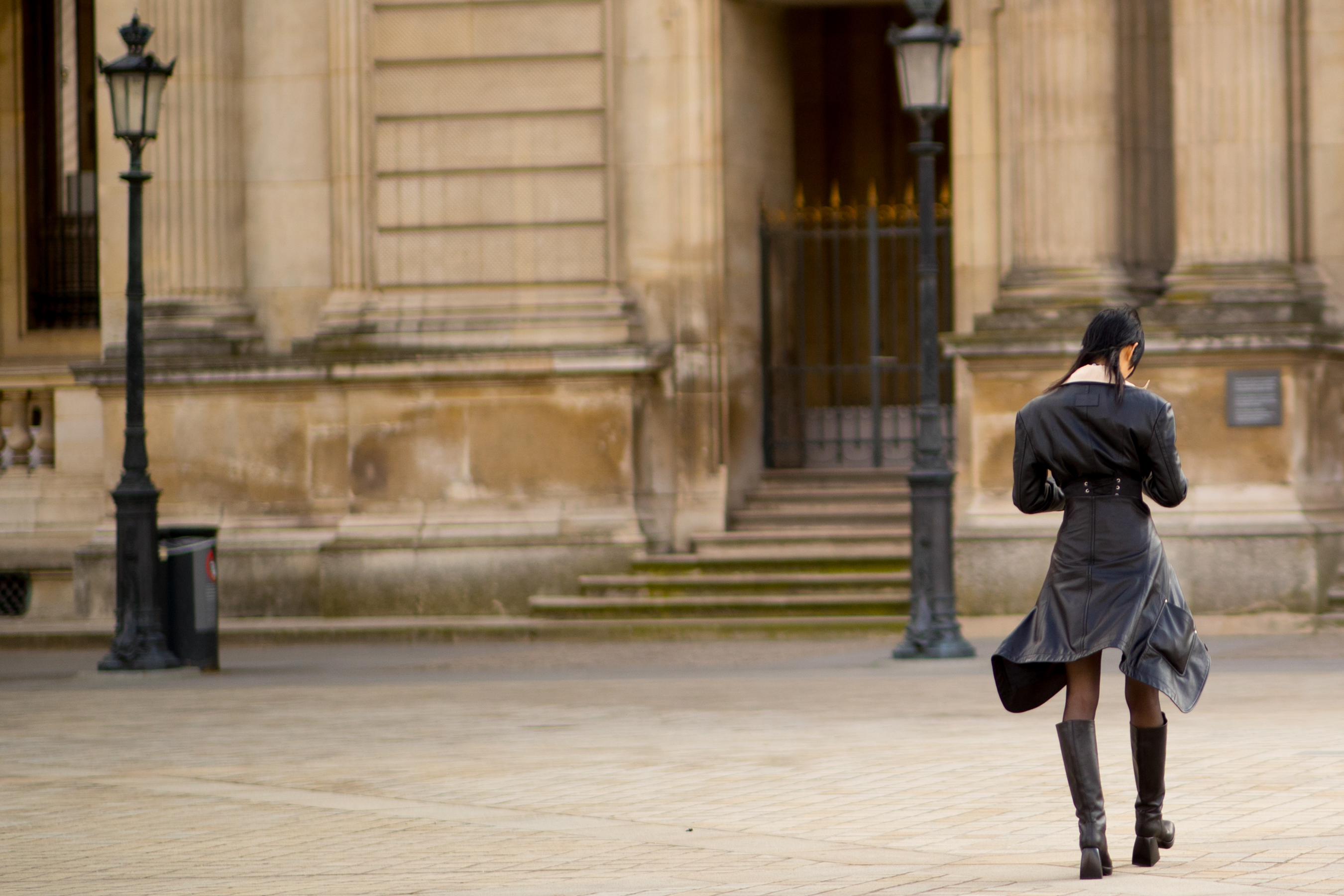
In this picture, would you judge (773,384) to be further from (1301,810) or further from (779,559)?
(1301,810)

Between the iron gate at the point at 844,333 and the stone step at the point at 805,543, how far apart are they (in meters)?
1.10

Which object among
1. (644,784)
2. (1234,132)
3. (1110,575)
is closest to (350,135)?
(1234,132)

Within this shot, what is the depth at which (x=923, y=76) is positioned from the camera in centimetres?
1552

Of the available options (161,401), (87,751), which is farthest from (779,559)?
(87,751)

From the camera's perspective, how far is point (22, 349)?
A: 22.8 metres

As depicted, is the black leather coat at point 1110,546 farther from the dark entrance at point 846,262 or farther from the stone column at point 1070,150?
the dark entrance at point 846,262

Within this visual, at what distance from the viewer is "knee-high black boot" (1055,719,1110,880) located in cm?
686

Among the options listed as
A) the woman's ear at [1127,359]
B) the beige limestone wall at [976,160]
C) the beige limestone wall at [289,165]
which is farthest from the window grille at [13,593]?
the woman's ear at [1127,359]

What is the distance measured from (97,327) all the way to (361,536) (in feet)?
17.5

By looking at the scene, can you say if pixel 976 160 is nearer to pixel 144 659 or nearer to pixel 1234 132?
pixel 1234 132

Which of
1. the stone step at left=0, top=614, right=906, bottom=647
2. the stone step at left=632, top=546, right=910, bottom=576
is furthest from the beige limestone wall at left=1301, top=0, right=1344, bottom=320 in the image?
the stone step at left=0, top=614, right=906, bottom=647

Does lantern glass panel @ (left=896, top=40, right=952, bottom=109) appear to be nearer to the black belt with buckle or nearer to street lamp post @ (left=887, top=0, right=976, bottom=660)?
street lamp post @ (left=887, top=0, right=976, bottom=660)

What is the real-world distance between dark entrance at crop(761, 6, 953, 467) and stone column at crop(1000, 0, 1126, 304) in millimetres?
1948

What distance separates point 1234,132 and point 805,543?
16.0ft
